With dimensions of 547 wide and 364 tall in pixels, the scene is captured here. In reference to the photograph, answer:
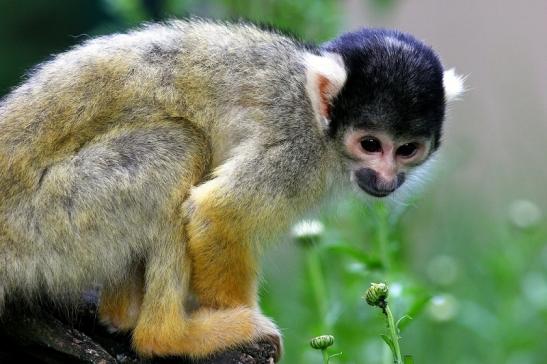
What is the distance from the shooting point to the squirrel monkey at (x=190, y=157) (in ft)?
17.1

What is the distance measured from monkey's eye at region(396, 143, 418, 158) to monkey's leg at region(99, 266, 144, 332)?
1.65 metres

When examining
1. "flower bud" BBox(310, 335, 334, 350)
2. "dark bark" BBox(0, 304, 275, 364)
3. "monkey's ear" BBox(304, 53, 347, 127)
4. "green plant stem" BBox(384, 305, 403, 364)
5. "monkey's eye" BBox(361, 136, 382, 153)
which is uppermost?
"monkey's ear" BBox(304, 53, 347, 127)

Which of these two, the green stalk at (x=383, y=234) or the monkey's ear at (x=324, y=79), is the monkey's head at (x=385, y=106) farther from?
the green stalk at (x=383, y=234)

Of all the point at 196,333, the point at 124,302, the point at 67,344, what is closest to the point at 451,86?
the point at 196,333

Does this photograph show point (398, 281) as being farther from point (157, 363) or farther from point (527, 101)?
point (527, 101)

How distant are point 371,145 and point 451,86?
0.67m

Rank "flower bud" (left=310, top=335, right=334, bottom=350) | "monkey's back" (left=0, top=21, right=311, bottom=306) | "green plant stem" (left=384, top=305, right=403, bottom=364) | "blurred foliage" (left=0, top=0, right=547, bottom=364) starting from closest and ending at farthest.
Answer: "green plant stem" (left=384, top=305, right=403, bottom=364) < "flower bud" (left=310, top=335, right=334, bottom=350) < "monkey's back" (left=0, top=21, right=311, bottom=306) < "blurred foliage" (left=0, top=0, right=547, bottom=364)

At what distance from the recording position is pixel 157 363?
5461mm

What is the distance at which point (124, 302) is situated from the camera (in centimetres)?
556

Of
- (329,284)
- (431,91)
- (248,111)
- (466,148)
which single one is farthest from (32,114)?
(466,148)

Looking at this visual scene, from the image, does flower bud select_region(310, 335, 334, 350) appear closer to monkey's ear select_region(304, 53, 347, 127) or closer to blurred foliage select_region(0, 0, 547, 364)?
blurred foliage select_region(0, 0, 547, 364)

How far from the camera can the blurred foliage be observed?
256 inches

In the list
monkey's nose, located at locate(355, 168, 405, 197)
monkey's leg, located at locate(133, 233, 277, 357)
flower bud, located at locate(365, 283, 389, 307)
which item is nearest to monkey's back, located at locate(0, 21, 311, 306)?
monkey's leg, located at locate(133, 233, 277, 357)

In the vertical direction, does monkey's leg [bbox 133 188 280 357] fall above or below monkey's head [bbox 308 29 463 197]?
below
